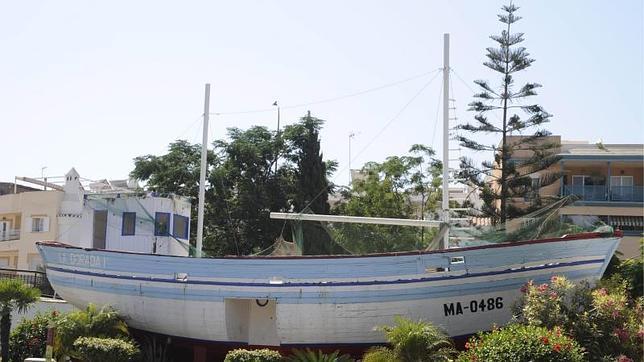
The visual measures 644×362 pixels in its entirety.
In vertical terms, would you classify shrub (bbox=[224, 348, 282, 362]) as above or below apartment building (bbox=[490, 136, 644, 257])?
below

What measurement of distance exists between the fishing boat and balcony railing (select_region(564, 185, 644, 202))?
64.5 ft

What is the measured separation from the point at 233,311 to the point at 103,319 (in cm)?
290

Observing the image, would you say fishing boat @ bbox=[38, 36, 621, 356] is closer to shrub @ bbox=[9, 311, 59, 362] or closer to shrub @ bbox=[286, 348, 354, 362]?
shrub @ bbox=[286, 348, 354, 362]

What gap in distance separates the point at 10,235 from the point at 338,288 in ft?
93.5

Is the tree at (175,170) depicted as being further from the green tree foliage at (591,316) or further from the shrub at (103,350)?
the green tree foliage at (591,316)

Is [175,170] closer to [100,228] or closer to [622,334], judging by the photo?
[100,228]

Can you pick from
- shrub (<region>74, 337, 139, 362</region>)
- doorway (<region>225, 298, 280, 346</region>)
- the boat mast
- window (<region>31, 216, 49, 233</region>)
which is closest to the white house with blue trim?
doorway (<region>225, 298, 280, 346</region>)

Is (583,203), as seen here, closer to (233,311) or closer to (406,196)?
(406,196)

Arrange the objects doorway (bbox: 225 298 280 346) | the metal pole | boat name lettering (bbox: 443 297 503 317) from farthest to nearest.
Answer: the metal pole → doorway (bbox: 225 298 280 346) → boat name lettering (bbox: 443 297 503 317)

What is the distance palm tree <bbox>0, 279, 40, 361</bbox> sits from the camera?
16062 mm

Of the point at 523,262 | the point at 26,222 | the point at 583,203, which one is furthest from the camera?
the point at 26,222

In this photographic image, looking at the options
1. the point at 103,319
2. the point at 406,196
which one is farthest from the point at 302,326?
the point at 406,196

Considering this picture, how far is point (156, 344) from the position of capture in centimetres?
1745

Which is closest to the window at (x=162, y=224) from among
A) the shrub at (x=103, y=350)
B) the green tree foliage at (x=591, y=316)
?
the shrub at (x=103, y=350)
